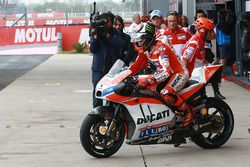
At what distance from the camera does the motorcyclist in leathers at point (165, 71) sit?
8.37 metres

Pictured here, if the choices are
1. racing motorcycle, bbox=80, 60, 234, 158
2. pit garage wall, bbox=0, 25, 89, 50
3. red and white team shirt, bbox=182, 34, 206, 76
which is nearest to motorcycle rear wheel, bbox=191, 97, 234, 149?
racing motorcycle, bbox=80, 60, 234, 158

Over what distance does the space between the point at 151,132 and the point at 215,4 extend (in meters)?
12.5

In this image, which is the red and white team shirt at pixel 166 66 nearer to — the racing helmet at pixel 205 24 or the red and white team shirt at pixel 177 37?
the racing helmet at pixel 205 24

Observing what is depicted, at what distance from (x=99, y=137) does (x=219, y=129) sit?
1550mm

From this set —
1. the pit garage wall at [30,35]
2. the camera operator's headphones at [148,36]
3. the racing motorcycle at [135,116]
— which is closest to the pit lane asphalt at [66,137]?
the racing motorcycle at [135,116]

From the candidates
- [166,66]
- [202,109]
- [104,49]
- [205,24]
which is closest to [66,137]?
[104,49]

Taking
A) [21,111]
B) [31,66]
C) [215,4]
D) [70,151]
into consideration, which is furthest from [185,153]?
[31,66]

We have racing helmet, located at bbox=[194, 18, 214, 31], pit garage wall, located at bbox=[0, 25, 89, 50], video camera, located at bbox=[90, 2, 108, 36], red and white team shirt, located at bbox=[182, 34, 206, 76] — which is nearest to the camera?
video camera, located at bbox=[90, 2, 108, 36]

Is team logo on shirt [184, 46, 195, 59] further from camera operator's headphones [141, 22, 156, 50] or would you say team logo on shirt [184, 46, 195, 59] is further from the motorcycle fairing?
the motorcycle fairing

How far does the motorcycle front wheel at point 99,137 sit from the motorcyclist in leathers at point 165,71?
61 cm

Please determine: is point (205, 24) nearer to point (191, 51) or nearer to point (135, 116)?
point (191, 51)

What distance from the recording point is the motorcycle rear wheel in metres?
8.83

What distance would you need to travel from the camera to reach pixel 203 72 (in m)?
8.74

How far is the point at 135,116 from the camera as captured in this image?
8.22 m
